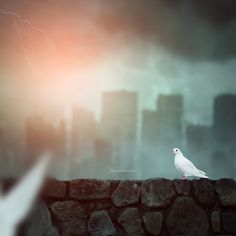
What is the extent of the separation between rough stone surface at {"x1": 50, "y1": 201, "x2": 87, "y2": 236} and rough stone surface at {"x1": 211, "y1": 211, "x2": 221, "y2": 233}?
0.73m

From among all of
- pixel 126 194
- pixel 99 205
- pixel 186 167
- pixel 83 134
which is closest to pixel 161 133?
pixel 186 167

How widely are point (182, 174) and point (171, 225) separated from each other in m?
0.41

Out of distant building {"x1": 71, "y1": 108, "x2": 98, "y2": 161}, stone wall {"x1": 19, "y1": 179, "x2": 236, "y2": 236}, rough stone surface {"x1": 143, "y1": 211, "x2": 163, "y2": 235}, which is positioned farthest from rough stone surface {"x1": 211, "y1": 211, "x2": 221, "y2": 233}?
distant building {"x1": 71, "y1": 108, "x2": 98, "y2": 161}

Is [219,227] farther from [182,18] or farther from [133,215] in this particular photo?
[182,18]

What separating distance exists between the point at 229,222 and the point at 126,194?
2.07 ft

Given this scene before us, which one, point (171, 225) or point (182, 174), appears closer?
point (171, 225)

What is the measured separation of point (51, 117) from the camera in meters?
2.97

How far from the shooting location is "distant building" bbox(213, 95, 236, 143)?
3.18 meters

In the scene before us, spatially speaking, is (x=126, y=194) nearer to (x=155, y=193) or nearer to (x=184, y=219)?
(x=155, y=193)

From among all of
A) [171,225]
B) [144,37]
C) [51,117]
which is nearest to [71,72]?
[51,117]

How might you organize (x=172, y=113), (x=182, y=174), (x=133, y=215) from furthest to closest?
(x=172, y=113)
(x=182, y=174)
(x=133, y=215)

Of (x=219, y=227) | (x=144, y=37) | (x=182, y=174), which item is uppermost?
(x=144, y=37)

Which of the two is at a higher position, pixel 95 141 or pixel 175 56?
pixel 175 56

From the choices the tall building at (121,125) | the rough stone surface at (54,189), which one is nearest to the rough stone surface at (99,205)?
the rough stone surface at (54,189)
